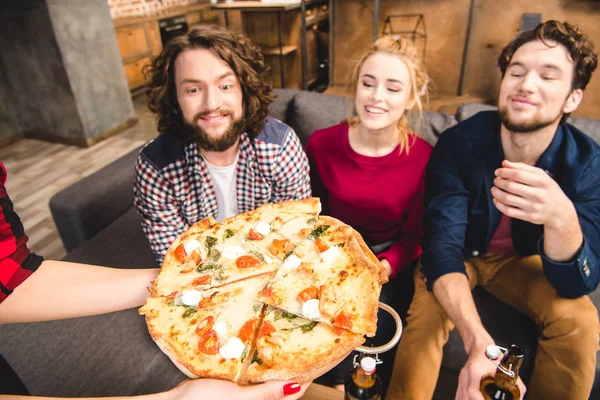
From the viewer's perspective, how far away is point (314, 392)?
4.53 feet

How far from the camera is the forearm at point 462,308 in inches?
54.5

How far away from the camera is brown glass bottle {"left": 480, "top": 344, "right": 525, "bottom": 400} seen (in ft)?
3.36

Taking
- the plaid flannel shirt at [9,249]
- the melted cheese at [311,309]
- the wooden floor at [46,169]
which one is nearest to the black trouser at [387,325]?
the melted cheese at [311,309]

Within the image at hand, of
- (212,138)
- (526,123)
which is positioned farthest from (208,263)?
(526,123)

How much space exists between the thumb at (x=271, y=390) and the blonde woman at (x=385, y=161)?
0.93 m

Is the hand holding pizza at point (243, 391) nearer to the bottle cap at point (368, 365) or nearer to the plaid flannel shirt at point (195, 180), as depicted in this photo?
the bottle cap at point (368, 365)

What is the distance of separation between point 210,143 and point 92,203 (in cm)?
100

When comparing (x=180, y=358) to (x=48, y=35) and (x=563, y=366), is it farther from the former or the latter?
(x=48, y=35)

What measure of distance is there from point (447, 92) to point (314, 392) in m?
5.28

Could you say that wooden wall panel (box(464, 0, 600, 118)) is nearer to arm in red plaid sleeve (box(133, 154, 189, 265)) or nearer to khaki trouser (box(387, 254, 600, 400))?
khaki trouser (box(387, 254, 600, 400))

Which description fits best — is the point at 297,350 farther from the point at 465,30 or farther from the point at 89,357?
the point at 465,30

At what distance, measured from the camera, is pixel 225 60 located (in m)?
1.67

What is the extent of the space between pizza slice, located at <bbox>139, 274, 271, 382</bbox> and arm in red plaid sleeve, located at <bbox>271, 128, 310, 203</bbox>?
0.76m

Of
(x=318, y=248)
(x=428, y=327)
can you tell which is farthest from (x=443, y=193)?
(x=318, y=248)
